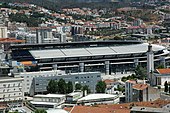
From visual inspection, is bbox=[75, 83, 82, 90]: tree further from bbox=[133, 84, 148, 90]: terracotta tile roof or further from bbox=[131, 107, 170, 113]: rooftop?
bbox=[131, 107, 170, 113]: rooftop

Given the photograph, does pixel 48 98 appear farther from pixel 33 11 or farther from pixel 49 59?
pixel 33 11

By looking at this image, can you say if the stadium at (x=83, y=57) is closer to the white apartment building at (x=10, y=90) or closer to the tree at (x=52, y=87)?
the tree at (x=52, y=87)

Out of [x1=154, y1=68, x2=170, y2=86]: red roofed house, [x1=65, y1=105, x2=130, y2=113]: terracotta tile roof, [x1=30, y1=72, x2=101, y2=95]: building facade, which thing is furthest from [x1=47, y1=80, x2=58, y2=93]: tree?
[x1=65, y1=105, x2=130, y2=113]: terracotta tile roof

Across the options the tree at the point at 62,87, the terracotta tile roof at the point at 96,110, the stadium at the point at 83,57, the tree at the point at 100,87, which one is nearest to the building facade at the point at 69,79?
the tree at the point at 100,87

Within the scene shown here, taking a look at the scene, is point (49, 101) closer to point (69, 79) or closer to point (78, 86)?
point (78, 86)

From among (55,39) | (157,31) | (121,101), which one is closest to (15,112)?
(121,101)

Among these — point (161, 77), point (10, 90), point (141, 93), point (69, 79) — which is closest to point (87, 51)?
point (69, 79)

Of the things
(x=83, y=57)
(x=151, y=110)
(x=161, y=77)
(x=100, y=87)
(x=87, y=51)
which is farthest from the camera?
(x=87, y=51)
